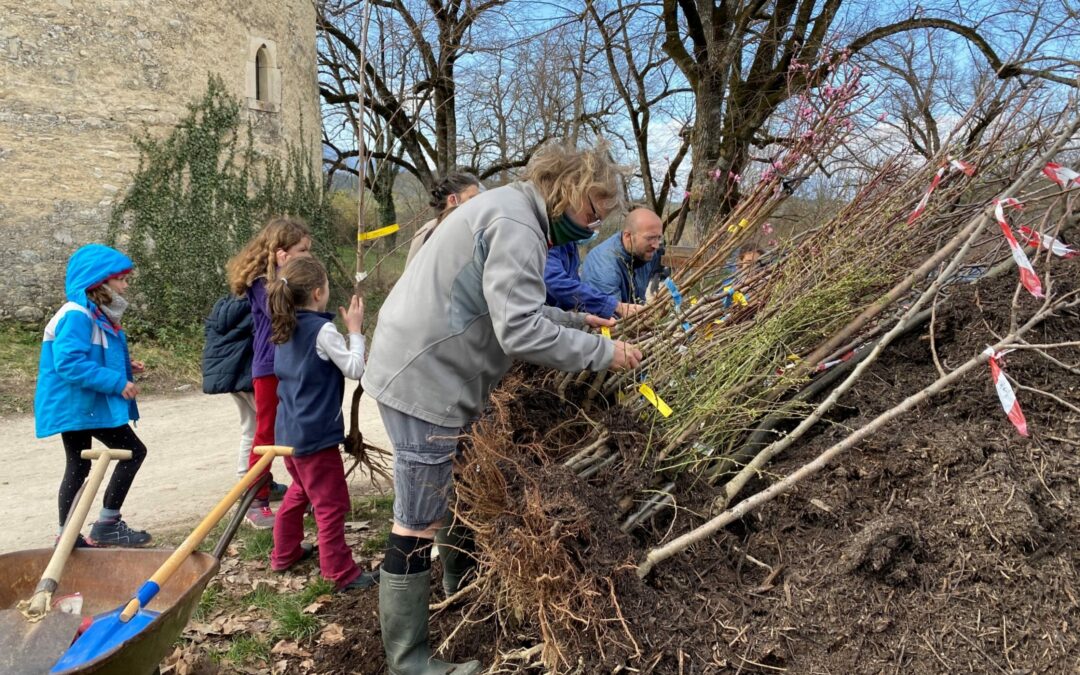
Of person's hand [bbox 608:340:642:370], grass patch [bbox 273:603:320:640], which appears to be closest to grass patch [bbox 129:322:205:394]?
grass patch [bbox 273:603:320:640]

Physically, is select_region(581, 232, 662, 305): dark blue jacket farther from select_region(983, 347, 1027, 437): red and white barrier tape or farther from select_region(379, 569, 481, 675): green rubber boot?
select_region(379, 569, 481, 675): green rubber boot

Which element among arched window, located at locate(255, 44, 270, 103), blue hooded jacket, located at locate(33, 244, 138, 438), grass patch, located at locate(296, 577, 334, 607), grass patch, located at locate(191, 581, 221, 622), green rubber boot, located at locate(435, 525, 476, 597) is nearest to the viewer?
green rubber boot, located at locate(435, 525, 476, 597)

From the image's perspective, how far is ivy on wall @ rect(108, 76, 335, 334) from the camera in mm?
9508

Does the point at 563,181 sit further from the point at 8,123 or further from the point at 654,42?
the point at 654,42

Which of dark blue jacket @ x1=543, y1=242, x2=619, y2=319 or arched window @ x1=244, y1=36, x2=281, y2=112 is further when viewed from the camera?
arched window @ x1=244, y1=36, x2=281, y2=112

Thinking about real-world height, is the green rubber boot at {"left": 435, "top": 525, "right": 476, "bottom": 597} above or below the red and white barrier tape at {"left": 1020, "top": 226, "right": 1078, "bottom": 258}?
below

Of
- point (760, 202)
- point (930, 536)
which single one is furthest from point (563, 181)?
point (930, 536)

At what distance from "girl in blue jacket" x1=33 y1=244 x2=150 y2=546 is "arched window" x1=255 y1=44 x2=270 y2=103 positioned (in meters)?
8.30

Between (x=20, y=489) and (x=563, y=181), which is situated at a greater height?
(x=563, y=181)

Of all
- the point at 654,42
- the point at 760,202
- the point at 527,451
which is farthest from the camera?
the point at 654,42

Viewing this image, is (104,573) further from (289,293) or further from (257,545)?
(257,545)

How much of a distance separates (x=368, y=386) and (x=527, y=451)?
57 centimetres

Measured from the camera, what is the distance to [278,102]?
11.2 metres

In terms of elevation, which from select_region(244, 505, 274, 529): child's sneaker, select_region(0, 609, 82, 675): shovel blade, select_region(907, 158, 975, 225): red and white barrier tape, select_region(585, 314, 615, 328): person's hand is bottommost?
select_region(244, 505, 274, 529): child's sneaker
